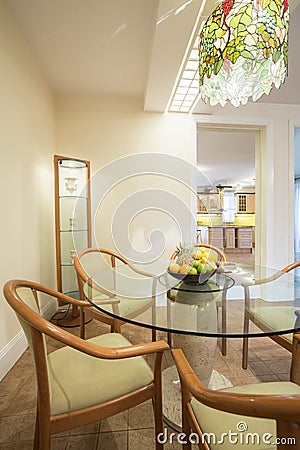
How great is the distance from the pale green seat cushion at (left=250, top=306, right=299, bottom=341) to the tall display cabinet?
188cm

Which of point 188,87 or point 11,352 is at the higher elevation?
point 188,87

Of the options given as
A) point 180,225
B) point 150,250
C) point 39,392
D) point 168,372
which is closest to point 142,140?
point 180,225

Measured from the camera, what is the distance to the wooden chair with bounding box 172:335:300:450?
0.52 meters

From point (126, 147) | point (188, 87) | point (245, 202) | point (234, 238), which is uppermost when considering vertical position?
point (188, 87)

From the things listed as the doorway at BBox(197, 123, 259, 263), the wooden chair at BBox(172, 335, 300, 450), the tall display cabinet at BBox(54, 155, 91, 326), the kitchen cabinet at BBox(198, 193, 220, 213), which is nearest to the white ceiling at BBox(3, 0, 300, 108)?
the tall display cabinet at BBox(54, 155, 91, 326)

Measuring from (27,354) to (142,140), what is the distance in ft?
7.95

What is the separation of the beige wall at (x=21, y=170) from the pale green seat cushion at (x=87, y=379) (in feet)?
3.05

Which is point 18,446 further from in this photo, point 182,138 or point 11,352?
point 182,138

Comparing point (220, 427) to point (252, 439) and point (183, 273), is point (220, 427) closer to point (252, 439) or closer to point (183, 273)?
point (252, 439)

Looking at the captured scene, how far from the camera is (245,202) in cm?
1052

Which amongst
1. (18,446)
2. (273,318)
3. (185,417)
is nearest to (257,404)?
(185,417)

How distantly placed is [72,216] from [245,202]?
9.02 metres

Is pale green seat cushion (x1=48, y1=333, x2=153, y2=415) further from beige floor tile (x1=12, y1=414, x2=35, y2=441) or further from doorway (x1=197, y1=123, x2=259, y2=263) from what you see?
doorway (x1=197, y1=123, x2=259, y2=263)

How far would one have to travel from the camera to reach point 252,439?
2.54 feet
